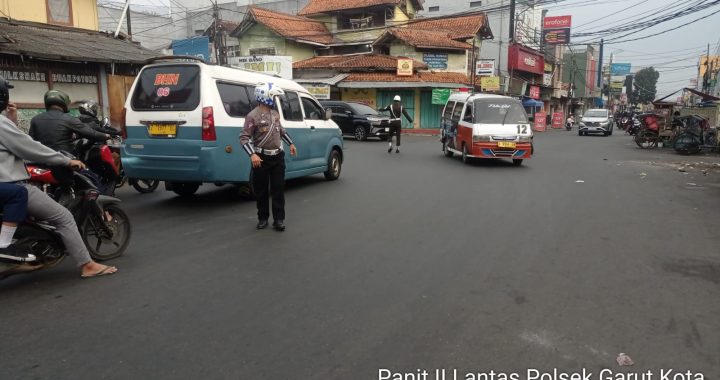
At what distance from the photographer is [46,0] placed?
52.3 ft

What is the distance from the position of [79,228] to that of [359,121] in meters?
18.2

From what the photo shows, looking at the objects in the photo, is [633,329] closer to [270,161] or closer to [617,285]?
[617,285]

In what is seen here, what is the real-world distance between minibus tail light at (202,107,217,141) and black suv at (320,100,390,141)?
50.6ft

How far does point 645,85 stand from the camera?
99125 millimetres

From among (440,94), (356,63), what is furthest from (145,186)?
(356,63)

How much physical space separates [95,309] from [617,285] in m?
4.18

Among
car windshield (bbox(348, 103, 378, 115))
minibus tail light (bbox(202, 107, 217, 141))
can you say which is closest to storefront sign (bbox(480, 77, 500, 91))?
car windshield (bbox(348, 103, 378, 115))

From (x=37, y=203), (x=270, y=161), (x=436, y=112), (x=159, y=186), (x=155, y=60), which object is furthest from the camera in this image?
(x=436, y=112)

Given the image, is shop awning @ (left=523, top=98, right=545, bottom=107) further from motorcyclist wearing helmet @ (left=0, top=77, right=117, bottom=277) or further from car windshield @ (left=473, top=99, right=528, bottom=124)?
motorcyclist wearing helmet @ (left=0, top=77, right=117, bottom=277)

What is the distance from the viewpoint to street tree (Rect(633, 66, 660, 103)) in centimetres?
9794

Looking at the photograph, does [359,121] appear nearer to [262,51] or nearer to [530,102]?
[262,51]

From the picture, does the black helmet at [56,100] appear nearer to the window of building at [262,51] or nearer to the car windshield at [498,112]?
the car windshield at [498,112]

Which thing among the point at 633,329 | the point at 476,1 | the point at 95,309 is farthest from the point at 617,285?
the point at 476,1

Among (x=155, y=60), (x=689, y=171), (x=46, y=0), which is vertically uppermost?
(x=46, y=0)
